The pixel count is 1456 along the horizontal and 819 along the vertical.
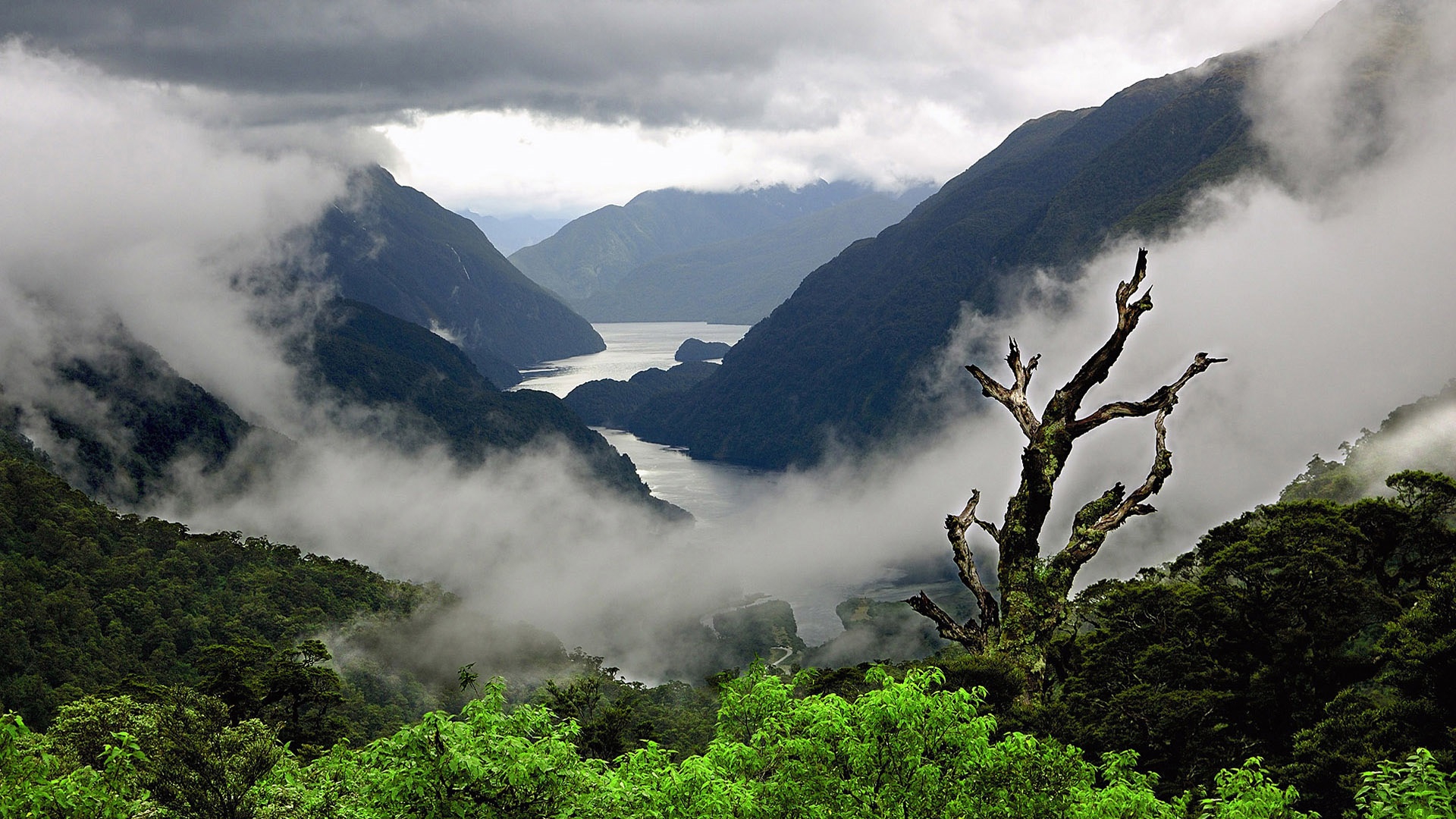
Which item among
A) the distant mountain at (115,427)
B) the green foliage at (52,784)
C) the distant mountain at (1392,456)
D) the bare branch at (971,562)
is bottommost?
the green foliage at (52,784)

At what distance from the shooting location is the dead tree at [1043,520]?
17.6 metres

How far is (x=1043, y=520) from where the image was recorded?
1831 cm

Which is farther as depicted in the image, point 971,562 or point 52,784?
point 971,562

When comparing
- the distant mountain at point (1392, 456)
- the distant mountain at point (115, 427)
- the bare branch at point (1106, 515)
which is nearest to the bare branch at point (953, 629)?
the bare branch at point (1106, 515)

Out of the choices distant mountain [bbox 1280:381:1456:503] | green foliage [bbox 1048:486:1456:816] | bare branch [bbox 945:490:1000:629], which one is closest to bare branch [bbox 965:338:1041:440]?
bare branch [bbox 945:490:1000:629]

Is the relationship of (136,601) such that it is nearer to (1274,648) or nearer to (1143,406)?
(1274,648)

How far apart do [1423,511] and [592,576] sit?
17910cm

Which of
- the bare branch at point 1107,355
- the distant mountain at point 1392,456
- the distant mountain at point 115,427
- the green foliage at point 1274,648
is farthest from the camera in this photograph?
the distant mountain at point 115,427

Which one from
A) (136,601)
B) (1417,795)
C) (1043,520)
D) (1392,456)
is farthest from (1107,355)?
(136,601)

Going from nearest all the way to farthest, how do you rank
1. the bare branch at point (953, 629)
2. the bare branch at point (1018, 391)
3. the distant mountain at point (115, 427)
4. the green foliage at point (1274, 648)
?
1. the bare branch at point (953, 629)
2. the bare branch at point (1018, 391)
3. the green foliage at point (1274, 648)
4. the distant mountain at point (115, 427)

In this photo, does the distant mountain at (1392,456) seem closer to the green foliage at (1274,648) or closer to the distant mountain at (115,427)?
the green foliage at (1274,648)

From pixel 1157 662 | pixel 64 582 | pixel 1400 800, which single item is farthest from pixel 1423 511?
pixel 64 582

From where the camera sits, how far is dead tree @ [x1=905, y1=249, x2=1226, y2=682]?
1759 cm

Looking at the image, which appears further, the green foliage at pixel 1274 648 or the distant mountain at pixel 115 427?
the distant mountain at pixel 115 427
